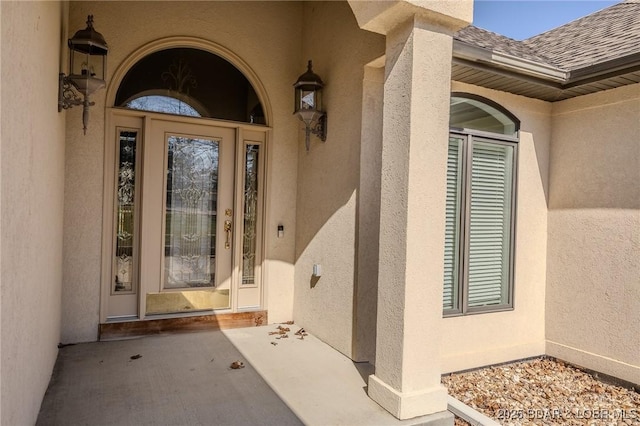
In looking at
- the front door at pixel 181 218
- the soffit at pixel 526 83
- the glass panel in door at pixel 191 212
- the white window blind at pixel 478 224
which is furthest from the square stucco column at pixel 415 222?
the glass panel in door at pixel 191 212

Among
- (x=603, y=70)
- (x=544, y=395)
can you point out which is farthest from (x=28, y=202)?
(x=603, y=70)

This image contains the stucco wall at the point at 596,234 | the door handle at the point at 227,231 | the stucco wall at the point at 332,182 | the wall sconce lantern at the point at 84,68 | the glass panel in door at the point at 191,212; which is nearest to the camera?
the wall sconce lantern at the point at 84,68

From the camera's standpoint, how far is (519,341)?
5469 mm

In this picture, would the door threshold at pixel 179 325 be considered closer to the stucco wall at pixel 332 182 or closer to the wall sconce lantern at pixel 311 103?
the stucco wall at pixel 332 182

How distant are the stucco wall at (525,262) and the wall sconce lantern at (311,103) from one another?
1.72 metres

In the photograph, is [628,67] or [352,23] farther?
[352,23]

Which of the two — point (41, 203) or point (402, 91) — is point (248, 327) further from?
point (402, 91)

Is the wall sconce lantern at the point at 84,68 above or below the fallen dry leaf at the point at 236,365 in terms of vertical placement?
above

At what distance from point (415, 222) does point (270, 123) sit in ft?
10.5

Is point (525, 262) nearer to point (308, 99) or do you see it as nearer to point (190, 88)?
point (308, 99)

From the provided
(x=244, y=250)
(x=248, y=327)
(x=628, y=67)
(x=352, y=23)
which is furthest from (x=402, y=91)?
(x=248, y=327)

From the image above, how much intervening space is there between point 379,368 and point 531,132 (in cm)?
387

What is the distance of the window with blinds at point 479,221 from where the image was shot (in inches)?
199

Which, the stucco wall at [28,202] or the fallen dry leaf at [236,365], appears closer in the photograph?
the stucco wall at [28,202]
